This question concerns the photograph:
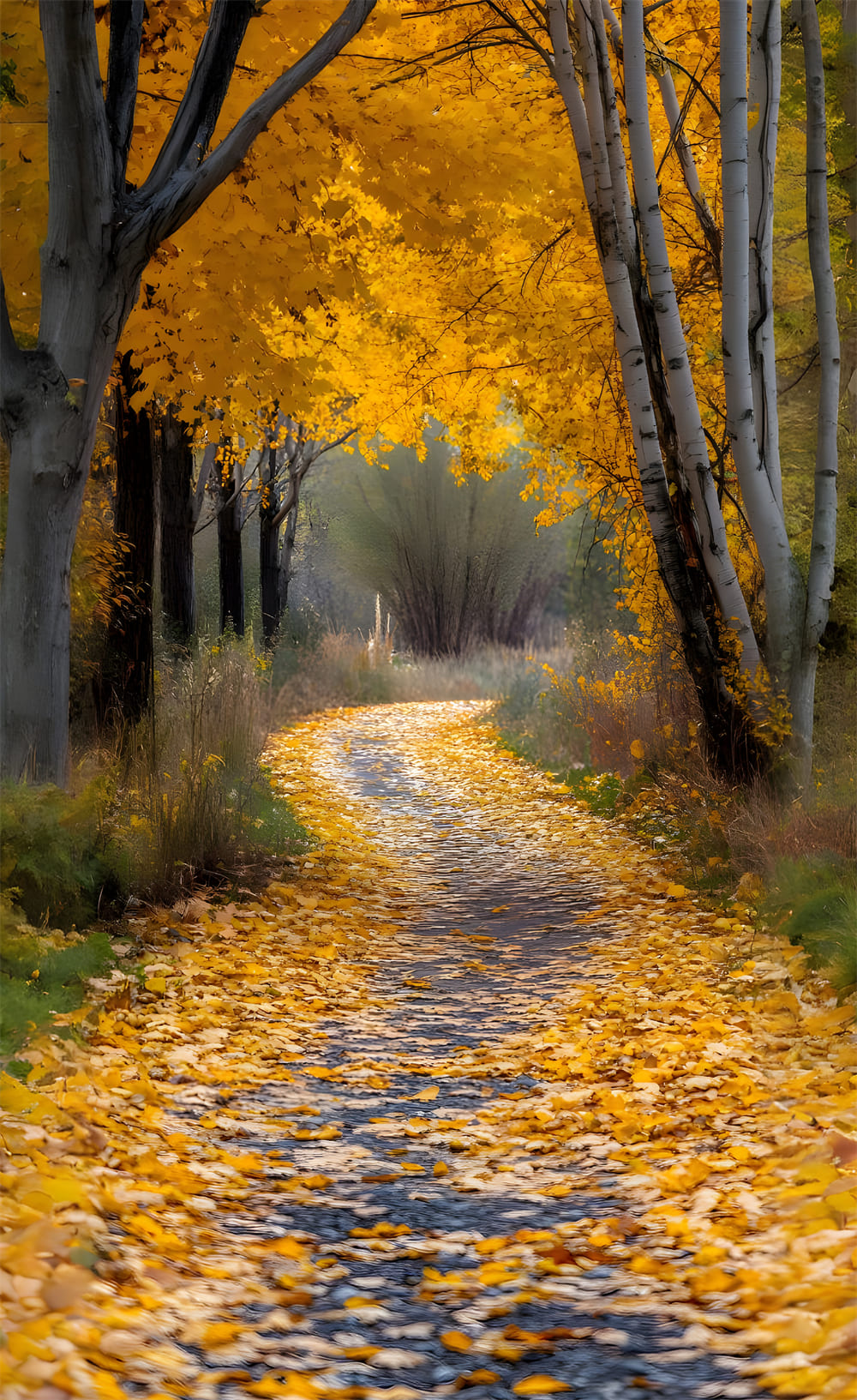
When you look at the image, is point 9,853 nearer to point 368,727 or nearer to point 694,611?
point 694,611

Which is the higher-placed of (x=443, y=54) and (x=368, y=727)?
(x=443, y=54)

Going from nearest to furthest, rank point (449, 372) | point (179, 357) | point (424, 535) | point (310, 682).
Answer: point (179, 357) < point (449, 372) < point (310, 682) < point (424, 535)

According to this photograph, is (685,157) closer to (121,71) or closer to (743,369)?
(743,369)

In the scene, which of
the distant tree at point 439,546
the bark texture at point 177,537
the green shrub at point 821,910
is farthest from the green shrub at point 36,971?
the distant tree at point 439,546

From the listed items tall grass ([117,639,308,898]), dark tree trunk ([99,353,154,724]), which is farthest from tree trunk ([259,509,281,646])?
dark tree trunk ([99,353,154,724])

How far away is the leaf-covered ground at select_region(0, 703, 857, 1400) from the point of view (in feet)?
8.29

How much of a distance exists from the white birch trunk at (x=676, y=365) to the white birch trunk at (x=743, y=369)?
17cm

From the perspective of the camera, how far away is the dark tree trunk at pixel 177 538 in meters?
12.0

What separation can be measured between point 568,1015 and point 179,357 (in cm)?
417

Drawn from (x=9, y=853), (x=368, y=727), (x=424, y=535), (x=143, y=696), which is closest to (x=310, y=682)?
(x=368, y=727)

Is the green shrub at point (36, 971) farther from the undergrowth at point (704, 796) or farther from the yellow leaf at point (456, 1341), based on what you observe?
the undergrowth at point (704, 796)

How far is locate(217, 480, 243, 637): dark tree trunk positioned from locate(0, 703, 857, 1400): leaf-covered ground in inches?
396

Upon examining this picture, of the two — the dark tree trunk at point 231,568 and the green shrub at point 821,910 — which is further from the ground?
the dark tree trunk at point 231,568

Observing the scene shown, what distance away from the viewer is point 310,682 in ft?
59.5
